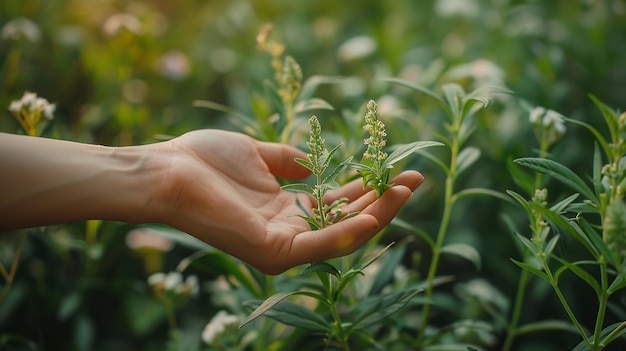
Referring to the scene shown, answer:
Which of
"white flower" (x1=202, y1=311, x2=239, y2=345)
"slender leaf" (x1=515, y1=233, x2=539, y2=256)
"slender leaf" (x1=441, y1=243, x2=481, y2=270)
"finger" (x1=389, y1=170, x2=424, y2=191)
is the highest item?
"finger" (x1=389, y1=170, x2=424, y2=191)

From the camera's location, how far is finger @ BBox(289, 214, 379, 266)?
0.91m

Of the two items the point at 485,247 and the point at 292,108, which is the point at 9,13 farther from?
the point at 485,247

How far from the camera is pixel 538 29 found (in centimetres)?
238

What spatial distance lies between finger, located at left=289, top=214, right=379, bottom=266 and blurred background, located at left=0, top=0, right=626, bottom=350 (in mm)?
584

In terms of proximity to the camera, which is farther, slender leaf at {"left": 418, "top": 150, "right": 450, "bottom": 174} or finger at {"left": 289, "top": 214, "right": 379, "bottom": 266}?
slender leaf at {"left": 418, "top": 150, "right": 450, "bottom": 174}

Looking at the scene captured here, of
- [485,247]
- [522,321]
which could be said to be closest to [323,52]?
[485,247]

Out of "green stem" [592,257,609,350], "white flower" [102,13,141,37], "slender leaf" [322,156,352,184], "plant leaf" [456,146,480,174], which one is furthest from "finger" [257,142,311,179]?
"white flower" [102,13,141,37]

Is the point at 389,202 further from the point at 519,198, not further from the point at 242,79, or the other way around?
the point at 242,79

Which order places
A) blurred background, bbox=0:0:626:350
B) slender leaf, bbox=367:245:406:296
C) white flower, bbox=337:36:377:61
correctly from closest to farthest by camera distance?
slender leaf, bbox=367:245:406:296 < blurred background, bbox=0:0:626:350 < white flower, bbox=337:36:377:61

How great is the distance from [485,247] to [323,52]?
3.72ft

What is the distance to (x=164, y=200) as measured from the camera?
3.34 feet

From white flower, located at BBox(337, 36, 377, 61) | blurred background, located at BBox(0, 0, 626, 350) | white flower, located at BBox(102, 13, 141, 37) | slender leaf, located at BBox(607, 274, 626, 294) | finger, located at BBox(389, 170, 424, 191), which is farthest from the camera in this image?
white flower, located at BBox(337, 36, 377, 61)

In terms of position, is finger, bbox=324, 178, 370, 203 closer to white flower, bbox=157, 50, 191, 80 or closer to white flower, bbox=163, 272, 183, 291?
white flower, bbox=163, 272, 183, 291

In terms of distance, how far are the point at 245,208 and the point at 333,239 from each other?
7.1 inches
